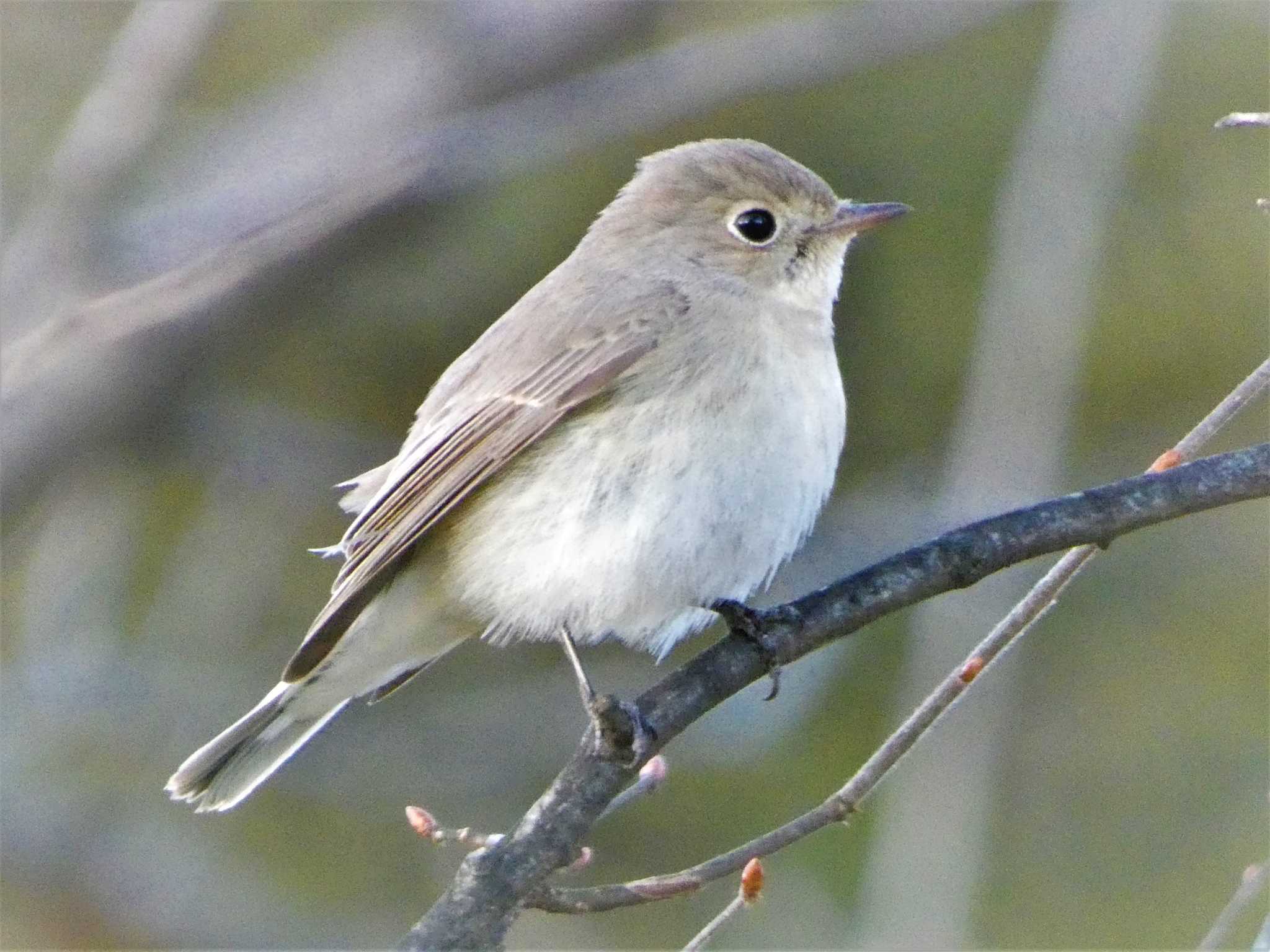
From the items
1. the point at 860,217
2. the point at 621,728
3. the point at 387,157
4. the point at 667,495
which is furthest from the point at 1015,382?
the point at 387,157

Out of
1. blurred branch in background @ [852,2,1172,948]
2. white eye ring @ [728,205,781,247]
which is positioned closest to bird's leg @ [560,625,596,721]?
blurred branch in background @ [852,2,1172,948]

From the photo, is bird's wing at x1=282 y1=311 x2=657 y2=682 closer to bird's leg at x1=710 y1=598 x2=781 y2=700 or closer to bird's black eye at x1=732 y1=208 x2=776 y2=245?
bird's black eye at x1=732 y1=208 x2=776 y2=245

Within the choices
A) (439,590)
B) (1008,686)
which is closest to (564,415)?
(439,590)

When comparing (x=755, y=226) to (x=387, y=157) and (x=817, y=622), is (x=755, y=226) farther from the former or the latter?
(x=387, y=157)

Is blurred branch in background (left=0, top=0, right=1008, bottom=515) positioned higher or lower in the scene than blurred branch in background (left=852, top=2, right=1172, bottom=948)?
higher

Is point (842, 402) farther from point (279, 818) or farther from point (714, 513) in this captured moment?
point (279, 818)

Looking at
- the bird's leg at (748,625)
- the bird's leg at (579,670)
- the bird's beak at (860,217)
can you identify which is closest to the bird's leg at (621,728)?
the bird's leg at (579,670)
